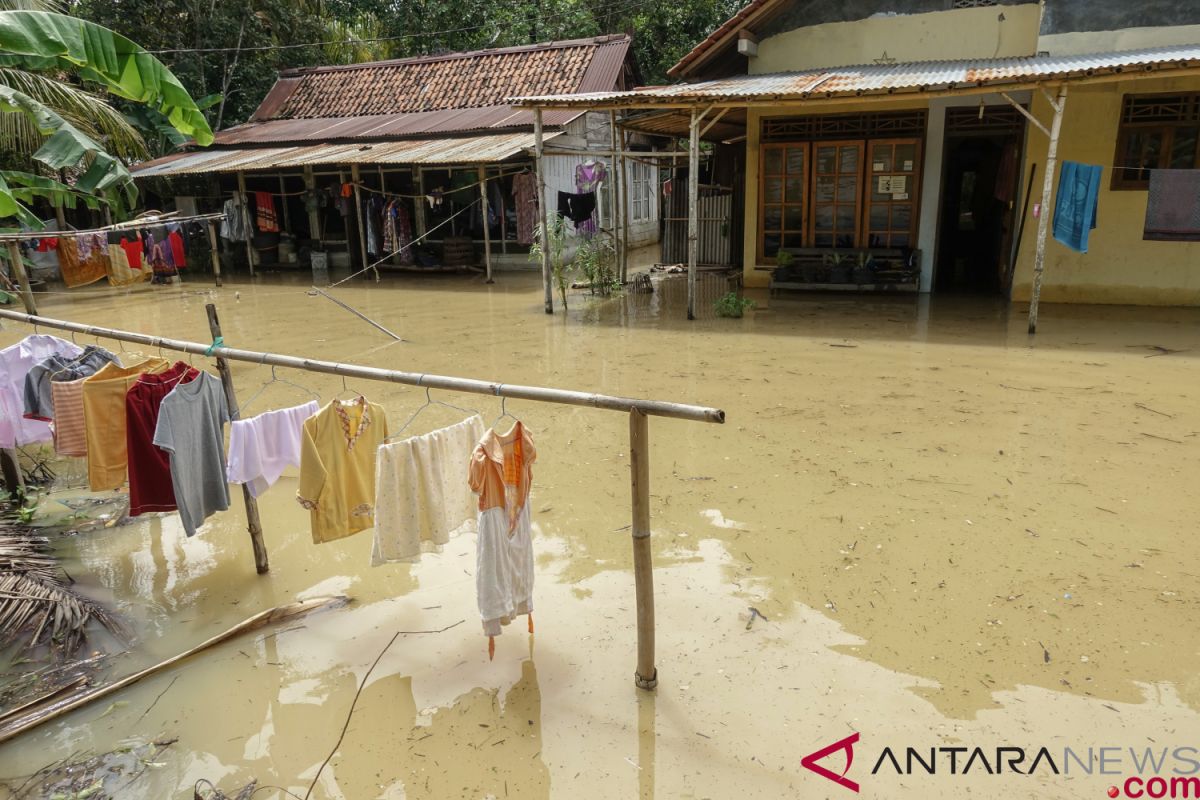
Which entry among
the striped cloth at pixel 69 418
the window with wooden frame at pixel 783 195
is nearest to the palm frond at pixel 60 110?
the striped cloth at pixel 69 418

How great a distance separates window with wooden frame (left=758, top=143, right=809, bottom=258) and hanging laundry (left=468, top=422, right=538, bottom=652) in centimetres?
988

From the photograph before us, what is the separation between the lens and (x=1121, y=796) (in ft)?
8.50

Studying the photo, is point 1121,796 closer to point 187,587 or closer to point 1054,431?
point 1054,431

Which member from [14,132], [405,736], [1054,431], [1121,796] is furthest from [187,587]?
[14,132]

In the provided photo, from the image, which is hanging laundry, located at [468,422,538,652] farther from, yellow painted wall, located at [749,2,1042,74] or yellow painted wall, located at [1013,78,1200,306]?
yellow painted wall, located at [749,2,1042,74]

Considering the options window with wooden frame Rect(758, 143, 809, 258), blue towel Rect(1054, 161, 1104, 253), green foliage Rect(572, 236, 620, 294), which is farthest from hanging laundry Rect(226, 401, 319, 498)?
window with wooden frame Rect(758, 143, 809, 258)

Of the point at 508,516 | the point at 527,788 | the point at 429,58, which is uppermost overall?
the point at 429,58

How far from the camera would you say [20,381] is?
4.41 m

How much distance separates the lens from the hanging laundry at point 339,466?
3383mm

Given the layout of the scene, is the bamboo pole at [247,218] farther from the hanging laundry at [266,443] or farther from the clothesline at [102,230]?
the hanging laundry at [266,443]

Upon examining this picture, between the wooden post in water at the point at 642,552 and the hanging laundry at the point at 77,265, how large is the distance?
49.8 feet

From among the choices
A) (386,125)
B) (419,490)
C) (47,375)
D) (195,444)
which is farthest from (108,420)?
(386,125)

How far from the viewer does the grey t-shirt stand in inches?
140

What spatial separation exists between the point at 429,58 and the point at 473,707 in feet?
60.3
